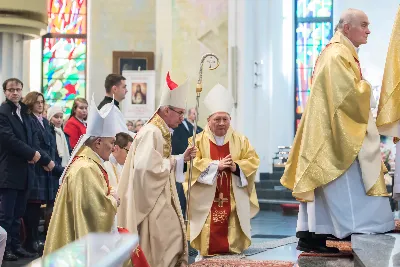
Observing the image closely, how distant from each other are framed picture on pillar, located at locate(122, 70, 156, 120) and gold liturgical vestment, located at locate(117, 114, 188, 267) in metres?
9.31

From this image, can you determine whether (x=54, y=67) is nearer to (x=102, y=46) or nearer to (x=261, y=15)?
(x=102, y=46)

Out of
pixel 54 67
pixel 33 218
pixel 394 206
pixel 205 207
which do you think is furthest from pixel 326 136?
pixel 54 67

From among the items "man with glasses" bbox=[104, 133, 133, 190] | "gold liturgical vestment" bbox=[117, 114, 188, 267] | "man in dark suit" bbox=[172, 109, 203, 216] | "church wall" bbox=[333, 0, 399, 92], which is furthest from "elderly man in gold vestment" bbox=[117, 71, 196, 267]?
"church wall" bbox=[333, 0, 399, 92]

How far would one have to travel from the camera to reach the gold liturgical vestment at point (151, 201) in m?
6.01

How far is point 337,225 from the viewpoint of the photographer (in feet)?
18.0

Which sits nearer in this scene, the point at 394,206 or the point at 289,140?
the point at 394,206

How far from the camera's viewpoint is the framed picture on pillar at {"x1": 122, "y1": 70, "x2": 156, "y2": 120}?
1545 centimetres

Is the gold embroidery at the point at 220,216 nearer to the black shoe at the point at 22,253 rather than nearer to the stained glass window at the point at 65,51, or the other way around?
the black shoe at the point at 22,253

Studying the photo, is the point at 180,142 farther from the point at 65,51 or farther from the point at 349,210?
the point at 65,51

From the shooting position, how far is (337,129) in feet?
18.2

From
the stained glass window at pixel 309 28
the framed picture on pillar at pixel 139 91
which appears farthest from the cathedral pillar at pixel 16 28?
the stained glass window at pixel 309 28

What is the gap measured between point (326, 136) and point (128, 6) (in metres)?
12.1

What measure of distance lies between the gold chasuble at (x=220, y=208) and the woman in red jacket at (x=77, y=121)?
1.62m

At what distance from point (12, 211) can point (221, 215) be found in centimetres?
192
